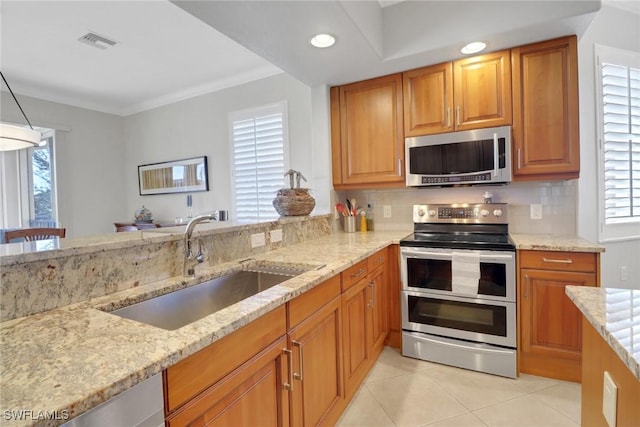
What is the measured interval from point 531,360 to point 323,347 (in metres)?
1.52

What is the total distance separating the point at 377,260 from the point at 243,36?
1.69 meters

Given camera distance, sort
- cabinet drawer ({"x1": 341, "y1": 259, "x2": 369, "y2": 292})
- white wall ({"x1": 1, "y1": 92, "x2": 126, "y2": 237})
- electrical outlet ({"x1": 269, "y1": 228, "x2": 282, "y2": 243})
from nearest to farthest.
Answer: cabinet drawer ({"x1": 341, "y1": 259, "x2": 369, "y2": 292}), electrical outlet ({"x1": 269, "y1": 228, "x2": 282, "y2": 243}), white wall ({"x1": 1, "y1": 92, "x2": 126, "y2": 237})

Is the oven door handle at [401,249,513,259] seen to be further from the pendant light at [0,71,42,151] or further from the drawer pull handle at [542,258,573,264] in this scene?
the pendant light at [0,71,42,151]

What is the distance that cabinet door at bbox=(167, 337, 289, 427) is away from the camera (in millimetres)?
764

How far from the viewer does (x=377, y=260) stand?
2125mm

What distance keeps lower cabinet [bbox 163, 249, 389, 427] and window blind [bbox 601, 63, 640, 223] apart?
7.40 feet

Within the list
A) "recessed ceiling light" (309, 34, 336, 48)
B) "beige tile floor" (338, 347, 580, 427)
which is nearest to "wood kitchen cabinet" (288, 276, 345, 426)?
"beige tile floor" (338, 347, 580, 427)

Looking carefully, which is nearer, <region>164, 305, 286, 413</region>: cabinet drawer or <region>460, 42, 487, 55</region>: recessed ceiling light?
<region>164, 305, 286, 413</region>: cabinet drawer

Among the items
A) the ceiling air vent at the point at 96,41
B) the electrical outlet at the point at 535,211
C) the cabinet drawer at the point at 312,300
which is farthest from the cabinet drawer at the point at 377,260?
the ceiling air vent at the point at 96,41

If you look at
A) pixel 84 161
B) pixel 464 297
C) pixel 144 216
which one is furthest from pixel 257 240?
pixel 84 161

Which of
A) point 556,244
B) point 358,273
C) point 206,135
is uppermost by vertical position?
point 206,135

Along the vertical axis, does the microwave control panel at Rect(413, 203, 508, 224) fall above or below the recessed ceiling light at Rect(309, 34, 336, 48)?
below

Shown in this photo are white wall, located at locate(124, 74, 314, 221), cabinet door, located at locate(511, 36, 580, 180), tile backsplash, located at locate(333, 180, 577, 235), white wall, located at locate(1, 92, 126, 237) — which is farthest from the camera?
white wall, located at locate(1, 92, 126, 237)

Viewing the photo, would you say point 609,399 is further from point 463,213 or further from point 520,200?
point 520,200
